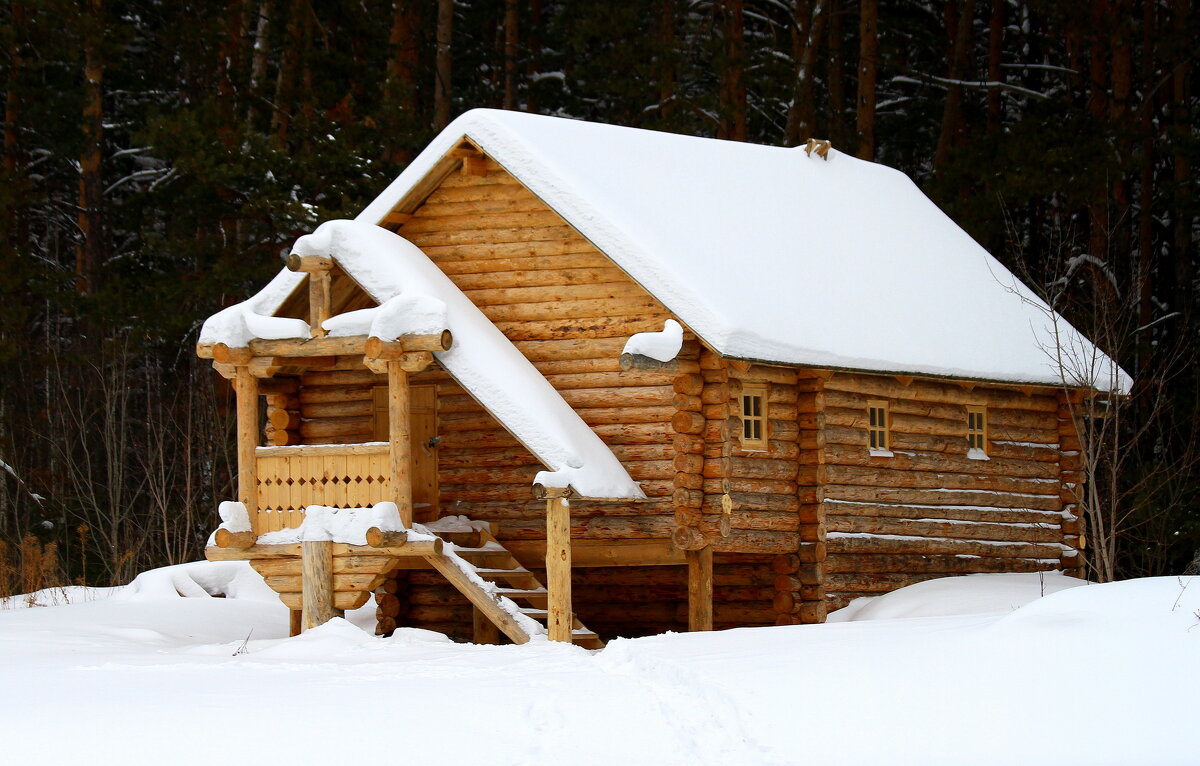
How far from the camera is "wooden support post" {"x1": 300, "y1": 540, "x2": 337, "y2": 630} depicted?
56.9 feet

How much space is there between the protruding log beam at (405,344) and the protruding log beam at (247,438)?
1.79 meters

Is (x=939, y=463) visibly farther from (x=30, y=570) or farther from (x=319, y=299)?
(x=30, y=570)

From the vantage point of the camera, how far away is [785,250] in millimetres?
20562

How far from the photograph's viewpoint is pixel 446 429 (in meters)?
19.4

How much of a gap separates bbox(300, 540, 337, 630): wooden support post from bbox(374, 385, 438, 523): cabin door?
6.11 feet

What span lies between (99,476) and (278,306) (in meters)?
16.6

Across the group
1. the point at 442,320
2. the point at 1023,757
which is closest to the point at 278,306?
the point at 442,320

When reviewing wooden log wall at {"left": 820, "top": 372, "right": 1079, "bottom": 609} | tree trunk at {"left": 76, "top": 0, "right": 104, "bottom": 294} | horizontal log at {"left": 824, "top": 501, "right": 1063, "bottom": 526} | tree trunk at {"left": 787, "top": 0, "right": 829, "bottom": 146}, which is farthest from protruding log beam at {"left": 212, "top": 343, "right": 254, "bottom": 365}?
tree trunk at {"left": 787, "top": 0, "right": 829, "bottom": 146}

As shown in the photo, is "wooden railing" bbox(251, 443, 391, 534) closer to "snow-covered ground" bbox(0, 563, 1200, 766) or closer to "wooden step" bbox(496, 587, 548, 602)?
"wooden step" bbox(496, 587, 548, 602)

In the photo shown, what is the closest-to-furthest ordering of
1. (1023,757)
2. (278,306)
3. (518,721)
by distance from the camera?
1. (1023,757)
2. (518,721)
3. (278,306)

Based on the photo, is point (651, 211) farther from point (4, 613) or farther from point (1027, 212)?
point (1027, 212)

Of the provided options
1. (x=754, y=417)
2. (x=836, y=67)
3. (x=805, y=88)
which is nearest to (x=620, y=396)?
(x=754, y=417)

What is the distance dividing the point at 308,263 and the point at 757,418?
5530 mm

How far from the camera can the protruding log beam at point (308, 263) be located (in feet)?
58.9
